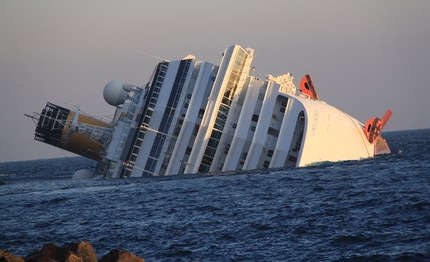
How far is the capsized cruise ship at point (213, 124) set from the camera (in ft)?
213

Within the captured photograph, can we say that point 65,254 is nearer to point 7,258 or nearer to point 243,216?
point 7,258

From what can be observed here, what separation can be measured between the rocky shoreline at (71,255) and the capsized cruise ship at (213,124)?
38091 millimetres

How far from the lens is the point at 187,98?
67.2 meters

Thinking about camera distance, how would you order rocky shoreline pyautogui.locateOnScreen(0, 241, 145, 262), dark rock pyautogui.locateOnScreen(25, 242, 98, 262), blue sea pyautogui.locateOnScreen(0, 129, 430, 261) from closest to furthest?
rocky shoreline pyautogui.locateOnScreen(0, 241, 145, 262), dark rock pyautogui.locateOnScreen(25, 242, 98, 262), blue sea pyautogui.locateOnScreen(0, 129, 430, 261)

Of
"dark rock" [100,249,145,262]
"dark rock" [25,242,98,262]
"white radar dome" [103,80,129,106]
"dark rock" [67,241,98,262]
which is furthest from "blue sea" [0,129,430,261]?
"white radar dome" [103,80,129,106]

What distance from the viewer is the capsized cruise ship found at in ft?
213

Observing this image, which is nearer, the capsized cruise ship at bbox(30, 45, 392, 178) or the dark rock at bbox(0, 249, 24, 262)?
the dark rock at bbox(0, 249, 24, 262)

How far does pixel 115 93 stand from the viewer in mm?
77188

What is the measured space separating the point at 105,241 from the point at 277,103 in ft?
101

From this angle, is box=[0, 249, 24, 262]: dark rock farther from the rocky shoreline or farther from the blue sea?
the blue sea

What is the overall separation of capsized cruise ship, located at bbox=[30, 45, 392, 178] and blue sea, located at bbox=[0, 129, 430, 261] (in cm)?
154

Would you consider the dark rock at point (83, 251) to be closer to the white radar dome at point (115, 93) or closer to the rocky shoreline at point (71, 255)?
the rocky shoreline at point (71, 255)

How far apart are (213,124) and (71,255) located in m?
40.2

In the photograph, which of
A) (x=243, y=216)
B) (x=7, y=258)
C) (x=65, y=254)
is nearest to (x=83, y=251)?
(x=65, y=254)
